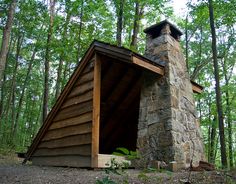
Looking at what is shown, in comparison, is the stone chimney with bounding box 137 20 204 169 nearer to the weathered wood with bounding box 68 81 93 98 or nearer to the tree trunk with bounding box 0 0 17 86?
the weathered wood with bounding box 68 81 93 98

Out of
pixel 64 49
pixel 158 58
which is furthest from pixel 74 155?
pixel 64 49

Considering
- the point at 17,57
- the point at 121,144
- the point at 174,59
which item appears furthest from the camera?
the point at 17,57

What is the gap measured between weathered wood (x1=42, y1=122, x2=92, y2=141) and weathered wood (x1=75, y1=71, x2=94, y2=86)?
3.57 ft

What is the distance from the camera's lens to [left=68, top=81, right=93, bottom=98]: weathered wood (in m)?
5.99

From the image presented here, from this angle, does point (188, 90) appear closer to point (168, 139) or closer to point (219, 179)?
point (168, 139)

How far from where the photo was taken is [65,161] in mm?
6230

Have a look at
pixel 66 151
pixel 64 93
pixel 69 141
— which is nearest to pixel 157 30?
pixel 64 93

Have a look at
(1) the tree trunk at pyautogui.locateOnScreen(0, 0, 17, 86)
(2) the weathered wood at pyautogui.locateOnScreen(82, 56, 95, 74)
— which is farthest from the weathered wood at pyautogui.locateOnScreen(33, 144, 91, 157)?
(1) the tree trunk at pyautogui.locateOnScreen(0, 0, 17, 86)

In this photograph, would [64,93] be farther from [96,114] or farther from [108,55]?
[108,55]

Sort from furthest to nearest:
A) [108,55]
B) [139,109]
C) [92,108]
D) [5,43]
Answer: [5,43] < [139,109] < [108,55] < [92,108]

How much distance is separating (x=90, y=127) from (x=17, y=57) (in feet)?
38.9

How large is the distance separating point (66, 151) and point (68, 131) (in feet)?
1.59

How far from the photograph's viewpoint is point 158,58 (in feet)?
20.6

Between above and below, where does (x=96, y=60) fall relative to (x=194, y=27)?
below
